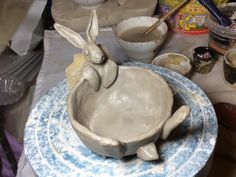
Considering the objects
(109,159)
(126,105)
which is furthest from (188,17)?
(109,159)

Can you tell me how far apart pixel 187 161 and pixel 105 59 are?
0.71 ft

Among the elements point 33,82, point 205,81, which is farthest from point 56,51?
point 205,81

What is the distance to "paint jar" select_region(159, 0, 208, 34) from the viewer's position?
3.35 feet

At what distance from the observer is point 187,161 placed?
579mm

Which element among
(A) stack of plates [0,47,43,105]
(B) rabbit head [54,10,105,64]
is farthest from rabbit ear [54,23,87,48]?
(A) stack of plates [0,47,43,105]

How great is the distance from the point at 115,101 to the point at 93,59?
11 centimetres

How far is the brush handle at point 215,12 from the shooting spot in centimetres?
96

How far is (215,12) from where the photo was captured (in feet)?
3.15

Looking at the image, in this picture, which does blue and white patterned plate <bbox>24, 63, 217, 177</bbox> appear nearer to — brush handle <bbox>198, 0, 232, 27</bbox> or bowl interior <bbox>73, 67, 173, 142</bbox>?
bowl interior <bbox>73, 67, 173, 142</bbox>

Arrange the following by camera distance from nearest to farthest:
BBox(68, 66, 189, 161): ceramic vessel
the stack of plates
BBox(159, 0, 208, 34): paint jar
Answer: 1. BBox(68, 66, 189, 161): ceramic vessel
2. BBox(159, 0, 208, 34): paint jar
3. the stack of plates

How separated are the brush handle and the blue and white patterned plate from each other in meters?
0.36

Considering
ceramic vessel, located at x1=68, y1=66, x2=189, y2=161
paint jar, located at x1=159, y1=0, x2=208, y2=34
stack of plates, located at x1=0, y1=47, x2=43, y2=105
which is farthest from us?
stack of plates, located at x1=0, y1=47, x2=43, y2=105

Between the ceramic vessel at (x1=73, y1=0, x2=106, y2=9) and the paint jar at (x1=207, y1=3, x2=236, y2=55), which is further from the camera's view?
the ceramic vessel at (x1=73, y1=0, x2=106, y2=9)

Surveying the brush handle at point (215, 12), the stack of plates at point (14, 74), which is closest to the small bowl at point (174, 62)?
the brush handle at point (215, 12)
